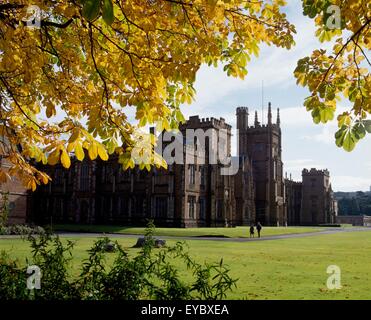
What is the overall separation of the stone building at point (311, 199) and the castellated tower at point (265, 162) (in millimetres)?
19838

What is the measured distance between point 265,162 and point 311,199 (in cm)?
2846

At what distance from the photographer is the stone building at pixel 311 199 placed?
3826 inches

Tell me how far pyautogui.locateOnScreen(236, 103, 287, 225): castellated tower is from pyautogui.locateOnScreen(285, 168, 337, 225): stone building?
1984 cm

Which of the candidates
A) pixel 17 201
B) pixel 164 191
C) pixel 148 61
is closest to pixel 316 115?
pixel 148 61

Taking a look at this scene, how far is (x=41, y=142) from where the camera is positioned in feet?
22.2

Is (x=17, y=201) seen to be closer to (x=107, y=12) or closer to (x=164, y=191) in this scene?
(x=164, y=191)

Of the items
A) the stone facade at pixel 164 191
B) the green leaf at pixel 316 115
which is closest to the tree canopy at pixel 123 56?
the green leaf at pixel 316 115

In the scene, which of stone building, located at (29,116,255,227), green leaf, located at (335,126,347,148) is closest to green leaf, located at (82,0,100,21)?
green leaf, located at (335,126,347,148)

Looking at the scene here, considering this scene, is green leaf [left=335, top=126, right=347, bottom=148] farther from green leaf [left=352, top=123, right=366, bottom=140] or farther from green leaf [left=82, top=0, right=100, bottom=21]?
green leaf [left=82, top=0, right=100, bottom=21]

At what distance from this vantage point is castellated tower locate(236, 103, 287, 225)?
243 feet

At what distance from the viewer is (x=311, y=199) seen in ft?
324

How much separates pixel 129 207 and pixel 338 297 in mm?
44700

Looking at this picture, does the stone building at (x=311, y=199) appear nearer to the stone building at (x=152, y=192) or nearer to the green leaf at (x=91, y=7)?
the stone building at (x=152, y=192)
